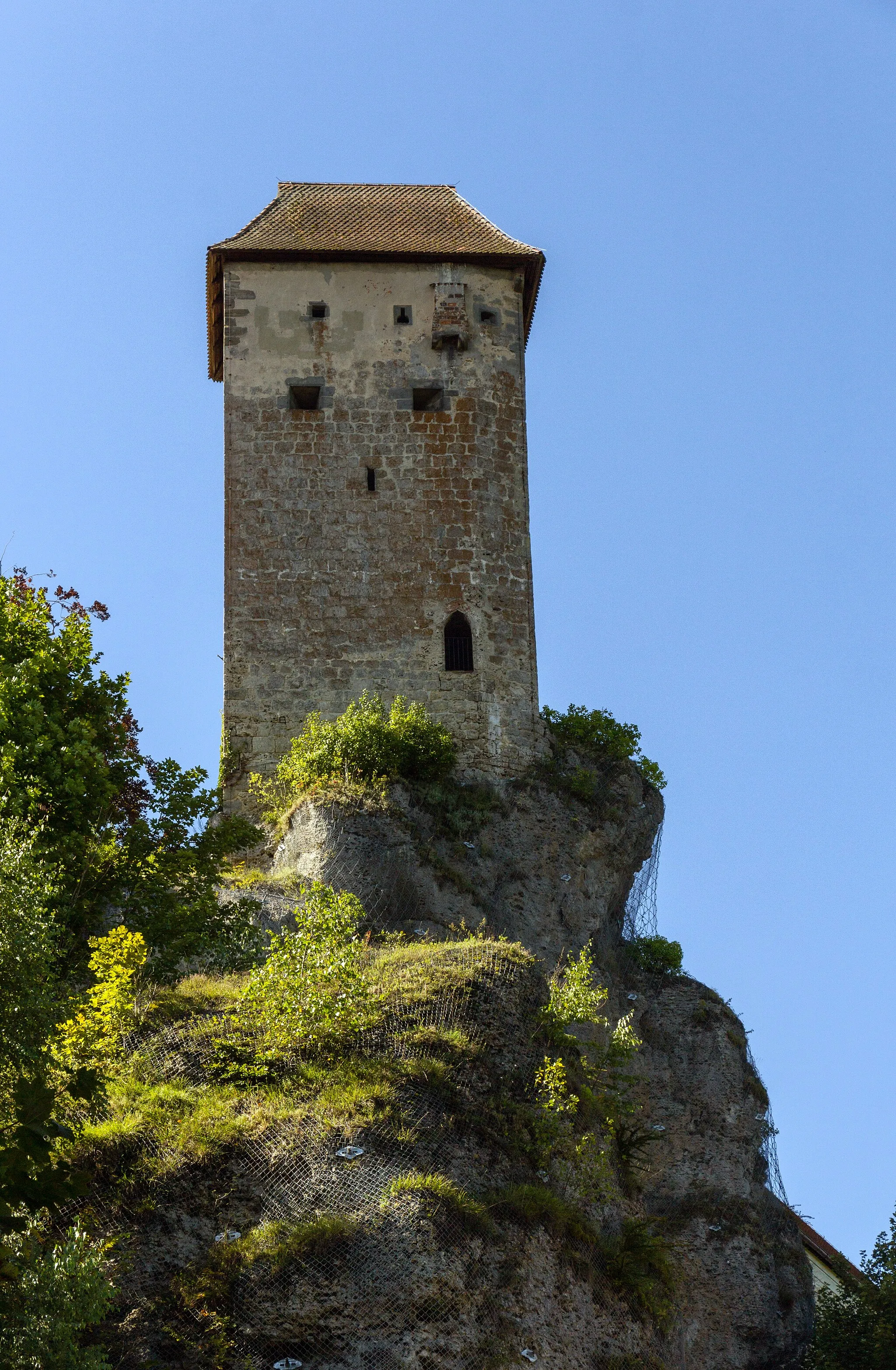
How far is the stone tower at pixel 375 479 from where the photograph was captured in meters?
33.6

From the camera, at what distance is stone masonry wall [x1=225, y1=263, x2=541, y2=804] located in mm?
33562

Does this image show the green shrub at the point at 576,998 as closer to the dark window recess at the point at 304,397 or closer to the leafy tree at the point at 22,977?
the leafy tree at the point at 22,977

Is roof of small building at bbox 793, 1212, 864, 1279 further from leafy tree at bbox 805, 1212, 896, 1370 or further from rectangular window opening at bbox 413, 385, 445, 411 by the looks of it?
rectangular window opening at bbox 413, 385, 445, 411

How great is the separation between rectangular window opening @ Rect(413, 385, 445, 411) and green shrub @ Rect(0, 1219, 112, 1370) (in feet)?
70.4

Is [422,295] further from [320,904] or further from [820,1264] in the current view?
[820,1264]

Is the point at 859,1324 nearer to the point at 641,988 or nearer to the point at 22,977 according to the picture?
the point at 641,988

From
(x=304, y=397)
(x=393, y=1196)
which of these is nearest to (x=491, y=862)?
(x=304, y=397)

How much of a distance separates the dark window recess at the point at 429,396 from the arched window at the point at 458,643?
4.03 meters

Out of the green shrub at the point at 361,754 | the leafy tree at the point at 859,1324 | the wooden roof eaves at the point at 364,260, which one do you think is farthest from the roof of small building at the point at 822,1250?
the wooden roof eaves at the point at 364,260

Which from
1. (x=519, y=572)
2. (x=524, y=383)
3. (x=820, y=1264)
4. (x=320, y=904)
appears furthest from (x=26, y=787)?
(x=820, y=1264)

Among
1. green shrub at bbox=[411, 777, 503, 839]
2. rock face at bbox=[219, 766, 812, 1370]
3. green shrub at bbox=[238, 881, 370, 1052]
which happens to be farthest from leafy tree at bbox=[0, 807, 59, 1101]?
green shrub at bbox=[411, 777, 503, 839]

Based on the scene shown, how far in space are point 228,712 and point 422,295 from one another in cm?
863

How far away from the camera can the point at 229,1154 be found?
19.8 m

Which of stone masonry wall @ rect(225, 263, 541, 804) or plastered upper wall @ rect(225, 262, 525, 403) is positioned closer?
stone masonry wall @ rect(225, 263, 541, 804)
